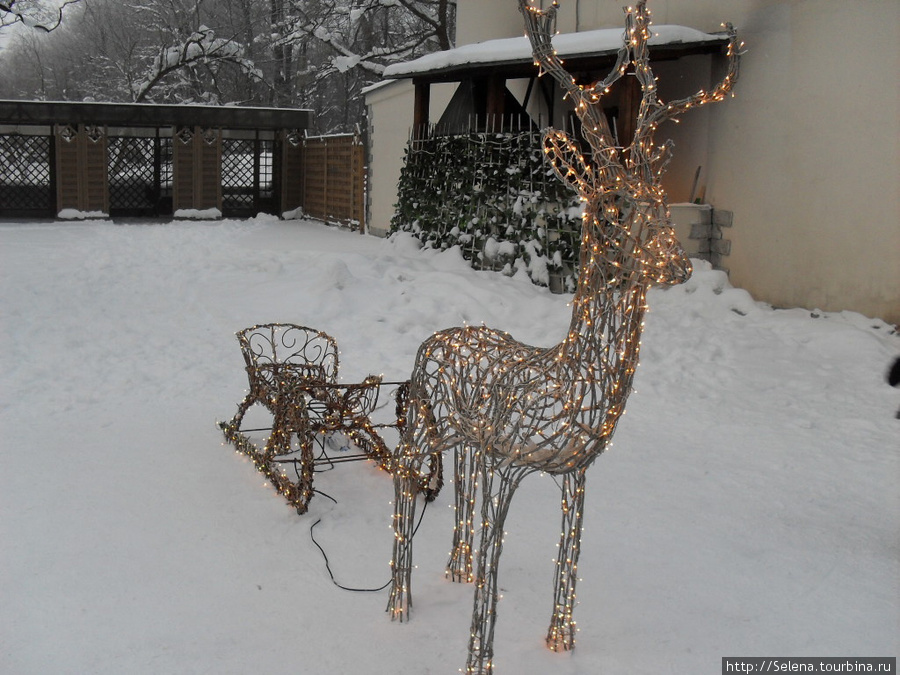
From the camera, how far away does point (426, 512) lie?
4.96 meters

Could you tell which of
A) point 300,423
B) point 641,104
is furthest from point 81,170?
point 641,104

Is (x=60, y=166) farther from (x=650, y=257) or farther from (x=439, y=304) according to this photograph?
(x=650, y=257)

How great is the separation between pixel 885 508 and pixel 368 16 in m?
21.5

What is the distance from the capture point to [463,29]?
54.0 feet

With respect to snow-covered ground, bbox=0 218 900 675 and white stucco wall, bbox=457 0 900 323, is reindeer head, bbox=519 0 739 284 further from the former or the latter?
white stucco wall, bbox=457 0 900 323

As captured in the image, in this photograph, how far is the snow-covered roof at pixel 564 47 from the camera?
32.1 ft

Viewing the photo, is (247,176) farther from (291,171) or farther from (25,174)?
(25,174)

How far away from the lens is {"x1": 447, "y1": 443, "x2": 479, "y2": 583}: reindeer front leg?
12.9ft

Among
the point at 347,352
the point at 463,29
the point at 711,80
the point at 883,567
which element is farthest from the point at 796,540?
the point at 463,29

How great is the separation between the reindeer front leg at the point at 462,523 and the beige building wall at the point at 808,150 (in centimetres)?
624

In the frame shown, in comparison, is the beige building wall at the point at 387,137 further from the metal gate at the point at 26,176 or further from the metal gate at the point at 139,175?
the metal gate at the point at 26,176

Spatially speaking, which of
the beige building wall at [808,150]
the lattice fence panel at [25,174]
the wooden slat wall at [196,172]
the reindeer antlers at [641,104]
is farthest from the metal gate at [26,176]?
the reindeer antlers at [641,104]

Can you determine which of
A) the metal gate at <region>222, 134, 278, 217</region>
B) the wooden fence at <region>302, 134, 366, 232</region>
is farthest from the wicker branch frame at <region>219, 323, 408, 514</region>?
the metal gate at <region>222, 134, 278, 217</region>

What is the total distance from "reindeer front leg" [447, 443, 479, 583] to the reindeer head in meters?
1.19
